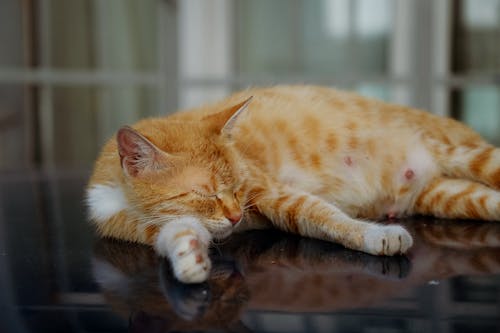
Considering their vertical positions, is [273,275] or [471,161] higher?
[471,161]

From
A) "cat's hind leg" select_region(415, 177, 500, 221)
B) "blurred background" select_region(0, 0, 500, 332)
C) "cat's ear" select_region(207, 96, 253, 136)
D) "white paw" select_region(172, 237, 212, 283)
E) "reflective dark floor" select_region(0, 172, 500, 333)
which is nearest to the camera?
"reflective dark floor" select_region(0, 172, 500, 333)

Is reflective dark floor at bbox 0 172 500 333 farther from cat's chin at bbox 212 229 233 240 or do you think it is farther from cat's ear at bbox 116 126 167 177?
cat's ear at bbox 116 126 167 177

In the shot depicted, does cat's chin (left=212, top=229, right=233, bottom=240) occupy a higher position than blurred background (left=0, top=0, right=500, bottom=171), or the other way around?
blurred background (left=0, top=0, right=500, bottom=171)

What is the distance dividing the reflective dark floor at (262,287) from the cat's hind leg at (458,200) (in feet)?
0.19

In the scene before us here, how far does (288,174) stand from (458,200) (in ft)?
1.63

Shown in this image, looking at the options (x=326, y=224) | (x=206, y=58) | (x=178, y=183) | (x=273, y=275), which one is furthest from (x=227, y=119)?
(x=206, y=58)

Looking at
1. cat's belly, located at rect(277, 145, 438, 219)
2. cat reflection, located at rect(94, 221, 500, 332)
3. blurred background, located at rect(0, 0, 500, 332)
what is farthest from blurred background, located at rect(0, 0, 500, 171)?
cat reflection, located at rect(94, 221, 500, 332)

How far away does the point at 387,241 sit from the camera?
1.30 metres

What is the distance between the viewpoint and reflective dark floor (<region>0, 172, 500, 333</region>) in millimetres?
944

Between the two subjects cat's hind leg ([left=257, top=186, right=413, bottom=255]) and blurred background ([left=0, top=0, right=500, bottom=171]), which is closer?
cat's hind leg ([left=257, top=186, right=413, bottom=255])

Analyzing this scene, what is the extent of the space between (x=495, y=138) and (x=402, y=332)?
408 centimetres

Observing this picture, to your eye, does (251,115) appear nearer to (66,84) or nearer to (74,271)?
(74,271)

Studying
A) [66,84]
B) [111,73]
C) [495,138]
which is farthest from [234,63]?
[495,138]

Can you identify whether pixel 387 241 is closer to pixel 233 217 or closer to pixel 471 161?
pixel 233 217
